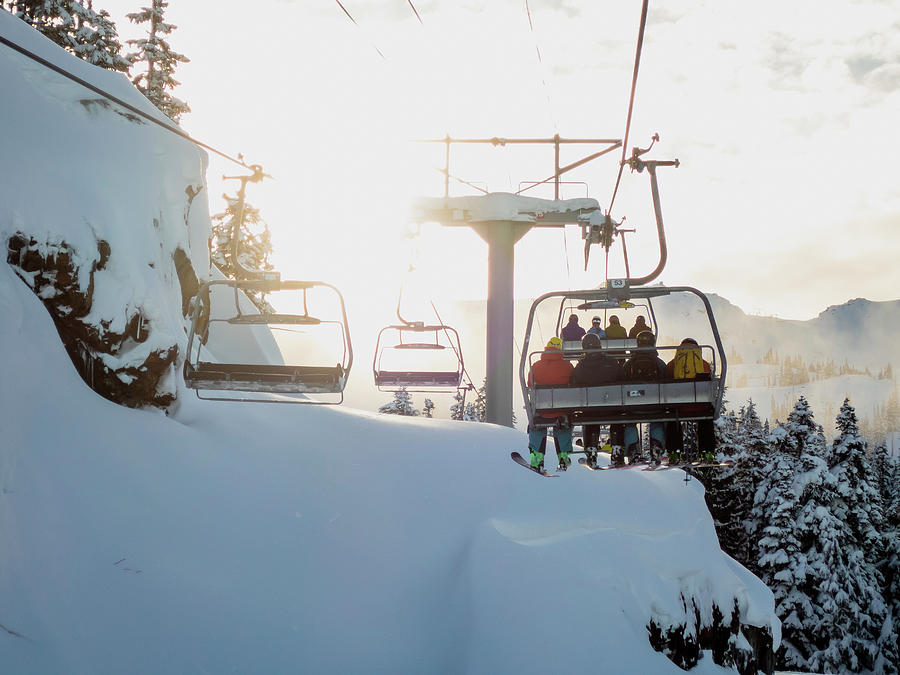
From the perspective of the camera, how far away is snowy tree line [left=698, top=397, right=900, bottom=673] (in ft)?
88.8

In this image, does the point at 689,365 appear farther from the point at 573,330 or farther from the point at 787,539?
the point at 787,539

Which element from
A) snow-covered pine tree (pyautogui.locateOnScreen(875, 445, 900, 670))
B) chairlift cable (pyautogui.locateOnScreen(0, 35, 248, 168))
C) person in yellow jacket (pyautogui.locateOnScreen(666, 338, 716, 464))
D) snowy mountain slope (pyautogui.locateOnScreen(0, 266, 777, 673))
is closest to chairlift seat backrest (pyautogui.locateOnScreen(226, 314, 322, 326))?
chairlift cable (pyautogui.locateOnScreen(0, 35, 248, 168))

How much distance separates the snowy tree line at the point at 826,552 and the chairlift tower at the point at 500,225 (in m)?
15.2

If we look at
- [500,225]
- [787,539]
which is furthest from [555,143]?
[787,539]

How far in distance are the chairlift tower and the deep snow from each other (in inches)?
132

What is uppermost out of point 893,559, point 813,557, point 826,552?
point 826,552

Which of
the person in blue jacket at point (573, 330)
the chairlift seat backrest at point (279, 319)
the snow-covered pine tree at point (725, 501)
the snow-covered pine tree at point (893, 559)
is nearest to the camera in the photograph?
the chairlift seat backrest at point (279, 319)

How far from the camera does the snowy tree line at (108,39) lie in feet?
87.0

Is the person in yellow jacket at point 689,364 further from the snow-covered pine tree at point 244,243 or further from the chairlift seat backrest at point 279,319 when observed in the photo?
the snow-covered pine tree at point 244,243

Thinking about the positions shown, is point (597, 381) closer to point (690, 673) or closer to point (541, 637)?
point (541, 637)

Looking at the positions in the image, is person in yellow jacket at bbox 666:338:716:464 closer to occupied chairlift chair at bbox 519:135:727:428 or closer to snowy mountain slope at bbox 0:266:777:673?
occupied chairlift chair at bbox 519:135:727:428

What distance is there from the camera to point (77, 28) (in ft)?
89.9

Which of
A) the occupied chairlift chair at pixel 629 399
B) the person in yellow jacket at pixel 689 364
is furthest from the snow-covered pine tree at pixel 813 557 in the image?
the person in yellow jacket at pixel 689 364

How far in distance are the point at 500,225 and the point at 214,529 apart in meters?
12.1
